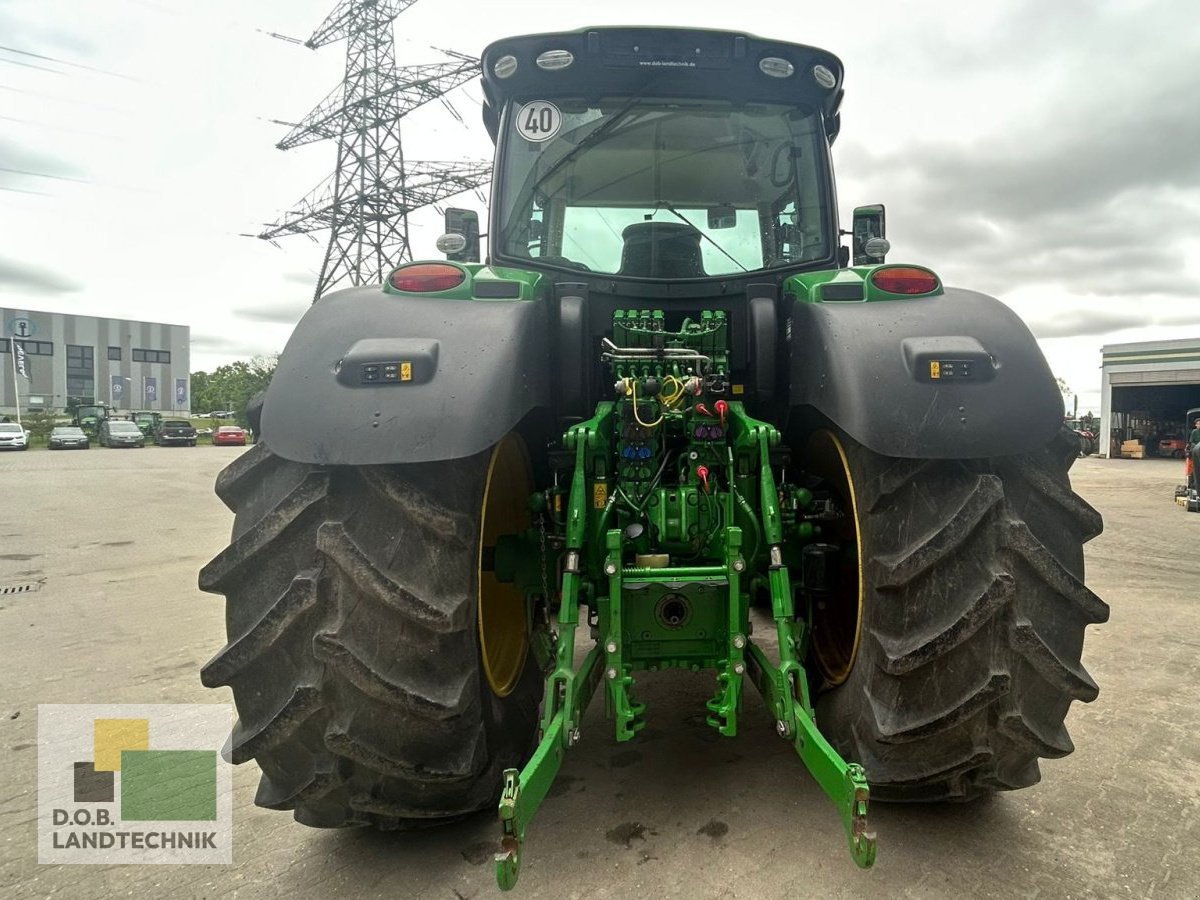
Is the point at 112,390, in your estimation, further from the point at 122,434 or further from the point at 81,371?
the point at 122,434

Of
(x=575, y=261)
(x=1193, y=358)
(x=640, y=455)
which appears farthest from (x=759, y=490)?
(x=1193, y=358)

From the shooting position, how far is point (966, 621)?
73.4 inches

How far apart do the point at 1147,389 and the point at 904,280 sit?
135ft

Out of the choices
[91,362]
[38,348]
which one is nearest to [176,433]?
[38,348]

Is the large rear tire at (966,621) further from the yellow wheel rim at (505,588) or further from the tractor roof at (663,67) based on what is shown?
the tractor roof at (663,67)

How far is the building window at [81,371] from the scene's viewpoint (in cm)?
5753

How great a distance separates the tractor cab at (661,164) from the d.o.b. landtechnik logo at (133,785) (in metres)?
2.30

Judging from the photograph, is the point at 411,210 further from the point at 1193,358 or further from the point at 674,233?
the point at 1193,358

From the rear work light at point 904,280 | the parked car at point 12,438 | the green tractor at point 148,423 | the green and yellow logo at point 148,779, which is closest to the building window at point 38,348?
the green tractor at point 148,423

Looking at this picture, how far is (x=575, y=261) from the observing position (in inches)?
119

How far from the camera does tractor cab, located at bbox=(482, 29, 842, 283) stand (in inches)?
113

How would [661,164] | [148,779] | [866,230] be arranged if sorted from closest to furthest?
1. [148,779]
2. [661,164]
3. [866,230]

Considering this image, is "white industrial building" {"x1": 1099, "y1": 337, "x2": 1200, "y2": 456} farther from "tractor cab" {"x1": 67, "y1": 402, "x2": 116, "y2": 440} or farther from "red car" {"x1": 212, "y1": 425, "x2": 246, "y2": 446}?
"tractor cab" {"x1": 67, "y1": 402, "x2": 116, "y2": 440}

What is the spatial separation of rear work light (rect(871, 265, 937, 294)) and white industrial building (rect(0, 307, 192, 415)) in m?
62.8
